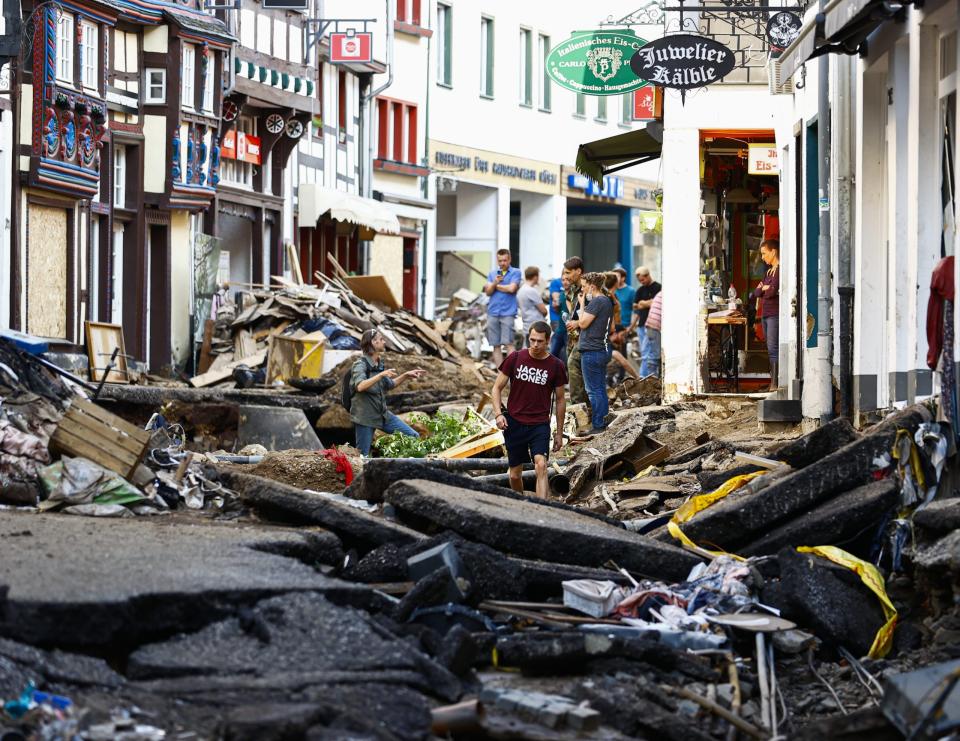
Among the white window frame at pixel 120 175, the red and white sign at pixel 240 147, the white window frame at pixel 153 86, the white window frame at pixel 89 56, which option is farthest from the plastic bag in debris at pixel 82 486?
the red and white sign at pixel 240 147

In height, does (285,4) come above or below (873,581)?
above

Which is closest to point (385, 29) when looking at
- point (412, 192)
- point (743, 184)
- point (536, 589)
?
point (412, 192)

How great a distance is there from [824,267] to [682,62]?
14.9 ft

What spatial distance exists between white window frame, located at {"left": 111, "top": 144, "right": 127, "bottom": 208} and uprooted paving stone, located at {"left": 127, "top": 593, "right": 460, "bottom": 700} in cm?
2276

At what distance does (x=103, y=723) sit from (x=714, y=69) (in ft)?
45.5

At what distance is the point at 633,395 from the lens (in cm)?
2542

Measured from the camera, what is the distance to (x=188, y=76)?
104 ft

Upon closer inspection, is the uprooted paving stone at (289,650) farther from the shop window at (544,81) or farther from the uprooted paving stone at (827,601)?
the shop window at (544,81)

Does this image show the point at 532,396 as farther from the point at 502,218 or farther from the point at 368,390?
the point at 502,218

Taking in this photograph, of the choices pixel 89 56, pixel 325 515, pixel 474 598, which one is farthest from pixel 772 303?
pixel 89 56

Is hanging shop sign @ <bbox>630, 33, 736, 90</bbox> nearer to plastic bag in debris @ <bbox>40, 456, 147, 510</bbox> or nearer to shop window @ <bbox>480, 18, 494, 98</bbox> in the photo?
plastic bag in debris @ <bbox>40, 456, 147, 510</bbox>

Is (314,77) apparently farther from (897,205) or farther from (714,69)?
(897,205)

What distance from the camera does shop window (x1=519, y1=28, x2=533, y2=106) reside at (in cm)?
5562

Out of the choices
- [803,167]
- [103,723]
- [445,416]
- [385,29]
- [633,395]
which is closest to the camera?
[103,723]
